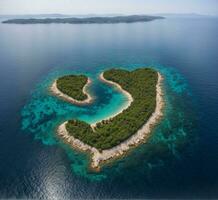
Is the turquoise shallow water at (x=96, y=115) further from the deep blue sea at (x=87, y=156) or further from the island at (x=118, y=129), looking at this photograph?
the island at (x=118, y=129)

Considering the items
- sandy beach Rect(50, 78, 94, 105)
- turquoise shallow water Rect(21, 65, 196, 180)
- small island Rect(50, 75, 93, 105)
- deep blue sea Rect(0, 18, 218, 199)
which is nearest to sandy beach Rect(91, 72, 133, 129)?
turquoise shallow water Rect(21, 65, 196, 180)

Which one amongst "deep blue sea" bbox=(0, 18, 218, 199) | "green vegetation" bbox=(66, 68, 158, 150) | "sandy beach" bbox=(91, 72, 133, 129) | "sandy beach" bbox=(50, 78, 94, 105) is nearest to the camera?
"deep blue sea" bbox=(0, 18, 218, 199)

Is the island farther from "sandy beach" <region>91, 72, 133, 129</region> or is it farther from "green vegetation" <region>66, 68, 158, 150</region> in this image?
"sandy beach" <region>91, 72, 133, 129</region>

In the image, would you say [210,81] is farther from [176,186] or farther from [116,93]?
[176,186]

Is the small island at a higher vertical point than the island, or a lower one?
lower

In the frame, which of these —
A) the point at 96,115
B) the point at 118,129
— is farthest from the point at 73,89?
the point at 118,129

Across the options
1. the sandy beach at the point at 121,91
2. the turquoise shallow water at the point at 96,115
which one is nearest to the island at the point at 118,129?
the sandy beach at the point at 121,91
